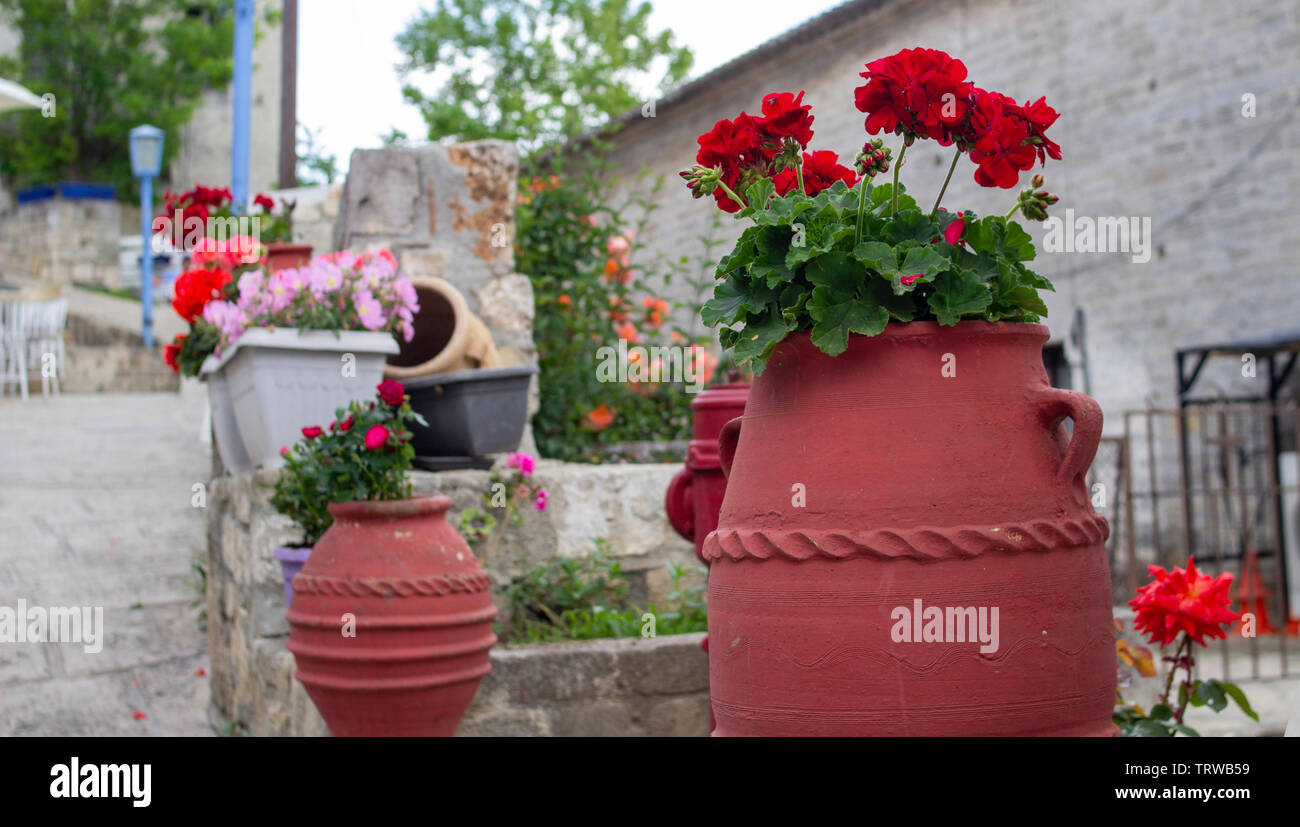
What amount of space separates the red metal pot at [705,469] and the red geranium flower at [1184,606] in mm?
783

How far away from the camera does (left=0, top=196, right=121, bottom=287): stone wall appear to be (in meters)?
19.4

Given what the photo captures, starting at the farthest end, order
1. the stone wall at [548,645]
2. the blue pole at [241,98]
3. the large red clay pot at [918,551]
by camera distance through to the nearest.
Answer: the blue pole at [241,98] → the stone wall at [548,645] → the large red clay pot at [918,551]

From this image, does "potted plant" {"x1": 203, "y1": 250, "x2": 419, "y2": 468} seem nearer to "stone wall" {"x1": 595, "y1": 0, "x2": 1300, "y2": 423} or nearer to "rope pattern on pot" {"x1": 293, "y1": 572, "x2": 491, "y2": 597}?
"rope pattern on pot" {"x1": 293, "y1": 572, "x2": 491, "y2": 597}

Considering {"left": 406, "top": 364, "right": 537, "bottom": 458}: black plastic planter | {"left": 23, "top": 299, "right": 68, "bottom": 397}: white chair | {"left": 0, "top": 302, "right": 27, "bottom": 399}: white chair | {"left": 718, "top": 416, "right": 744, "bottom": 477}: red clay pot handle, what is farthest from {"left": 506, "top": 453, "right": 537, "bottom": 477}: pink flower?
{"left": 23, "top": 299, "right": 68, "bottom": 397}: white chair

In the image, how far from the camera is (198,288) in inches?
147

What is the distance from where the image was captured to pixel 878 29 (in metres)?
8.69

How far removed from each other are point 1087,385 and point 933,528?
267 inches

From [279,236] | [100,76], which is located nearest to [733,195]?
[279,236]

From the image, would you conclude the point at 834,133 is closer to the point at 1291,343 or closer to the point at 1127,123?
the point at 1127,123

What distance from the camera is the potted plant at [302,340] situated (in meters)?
3.44

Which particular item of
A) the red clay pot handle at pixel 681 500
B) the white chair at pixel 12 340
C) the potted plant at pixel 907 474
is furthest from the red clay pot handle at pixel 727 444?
the white chair at pixel 12 340

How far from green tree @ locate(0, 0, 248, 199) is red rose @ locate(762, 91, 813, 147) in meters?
19.7

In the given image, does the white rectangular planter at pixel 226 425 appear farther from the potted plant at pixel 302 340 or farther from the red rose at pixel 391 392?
the red rose at pixel 391 392

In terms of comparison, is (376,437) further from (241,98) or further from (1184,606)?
(241,98)
